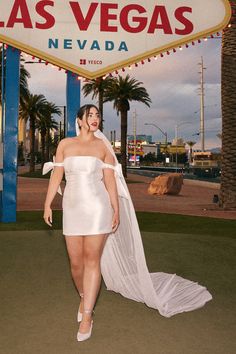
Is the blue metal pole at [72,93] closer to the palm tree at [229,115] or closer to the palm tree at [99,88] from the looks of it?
the palm tree at [229,115]

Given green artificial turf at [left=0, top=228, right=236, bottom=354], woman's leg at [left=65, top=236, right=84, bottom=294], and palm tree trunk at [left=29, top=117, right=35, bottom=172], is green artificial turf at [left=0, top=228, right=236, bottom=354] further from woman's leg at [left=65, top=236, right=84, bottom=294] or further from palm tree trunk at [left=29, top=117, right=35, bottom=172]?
palm tree trunk at [left=29, top=117, right=35, bottom=172]

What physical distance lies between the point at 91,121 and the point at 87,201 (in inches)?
25.8

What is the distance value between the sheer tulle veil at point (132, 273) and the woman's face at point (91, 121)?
0.27 meters

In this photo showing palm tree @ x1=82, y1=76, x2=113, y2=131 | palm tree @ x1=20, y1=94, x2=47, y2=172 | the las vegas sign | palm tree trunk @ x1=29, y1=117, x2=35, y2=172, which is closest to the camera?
the las vegas sign

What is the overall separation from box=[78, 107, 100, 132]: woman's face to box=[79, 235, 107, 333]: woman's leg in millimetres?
885

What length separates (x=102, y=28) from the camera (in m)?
10.9

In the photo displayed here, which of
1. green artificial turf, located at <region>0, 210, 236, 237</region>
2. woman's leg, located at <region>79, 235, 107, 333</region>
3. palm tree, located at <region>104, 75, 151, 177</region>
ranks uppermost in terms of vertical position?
palm tree, located at <region>104, 75, 151, 177</region>

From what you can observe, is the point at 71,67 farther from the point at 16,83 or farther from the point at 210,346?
the point at 210,346

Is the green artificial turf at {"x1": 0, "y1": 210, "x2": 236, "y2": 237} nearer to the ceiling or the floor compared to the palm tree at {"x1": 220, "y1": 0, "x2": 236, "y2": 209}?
nearer to the floor

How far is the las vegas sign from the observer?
10.7 meters

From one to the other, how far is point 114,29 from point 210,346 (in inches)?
327

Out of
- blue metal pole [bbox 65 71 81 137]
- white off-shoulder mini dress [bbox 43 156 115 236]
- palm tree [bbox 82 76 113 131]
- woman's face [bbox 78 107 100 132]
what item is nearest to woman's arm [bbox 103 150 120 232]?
white off-shoulder mini dress [bbox 43 156 115 236]

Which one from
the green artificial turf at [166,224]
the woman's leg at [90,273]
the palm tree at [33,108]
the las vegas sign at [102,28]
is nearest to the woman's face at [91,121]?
the woman's leg at [90,273]

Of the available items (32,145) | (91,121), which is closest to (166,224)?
(91,121)
